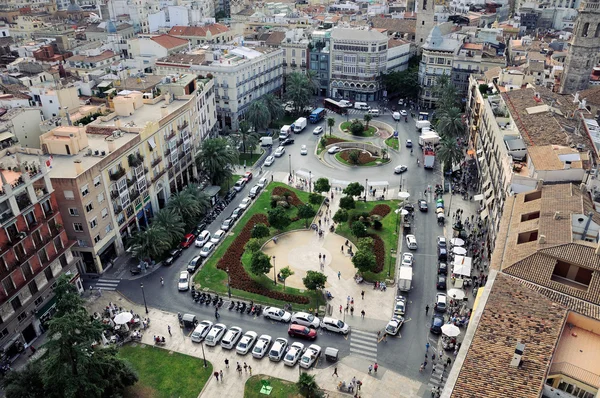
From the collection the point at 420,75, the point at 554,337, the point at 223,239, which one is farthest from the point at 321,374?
the point at 420,75

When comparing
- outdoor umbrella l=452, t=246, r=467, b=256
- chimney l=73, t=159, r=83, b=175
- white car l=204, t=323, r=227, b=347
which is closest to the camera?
white car l=204, t=323, r=227, b=347

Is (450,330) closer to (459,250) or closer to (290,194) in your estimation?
(459,250)

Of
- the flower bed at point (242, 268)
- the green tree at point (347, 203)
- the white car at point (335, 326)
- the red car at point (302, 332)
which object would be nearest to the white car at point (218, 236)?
the flower bed at point (242, 268)

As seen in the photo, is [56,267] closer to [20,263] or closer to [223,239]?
[20,263]

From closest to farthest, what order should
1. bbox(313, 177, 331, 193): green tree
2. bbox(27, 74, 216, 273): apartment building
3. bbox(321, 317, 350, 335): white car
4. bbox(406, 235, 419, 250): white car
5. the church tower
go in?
bbox(321, 317, 350, 335): white car → bbox(27, 74, 216, 273): apartment building → bbox(406, 235, 419, 250): white car → bbox(313, 177, 331, 193): green tree → the church tower

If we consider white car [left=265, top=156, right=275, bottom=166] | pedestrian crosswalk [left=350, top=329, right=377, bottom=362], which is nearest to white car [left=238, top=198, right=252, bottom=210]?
white car [left=265, top=156, right=275, bottom=166]

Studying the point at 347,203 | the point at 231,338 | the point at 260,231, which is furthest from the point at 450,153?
the point at 231,338

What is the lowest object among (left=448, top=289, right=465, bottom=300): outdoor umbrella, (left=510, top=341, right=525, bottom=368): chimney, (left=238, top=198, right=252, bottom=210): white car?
(left=238, top=198, right=252, bottom=210): white car

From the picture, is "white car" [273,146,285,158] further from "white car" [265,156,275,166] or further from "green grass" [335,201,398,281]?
"green grass" [335,201,398,281]
